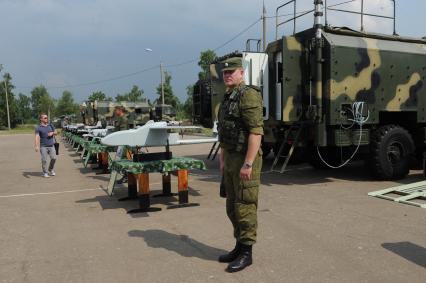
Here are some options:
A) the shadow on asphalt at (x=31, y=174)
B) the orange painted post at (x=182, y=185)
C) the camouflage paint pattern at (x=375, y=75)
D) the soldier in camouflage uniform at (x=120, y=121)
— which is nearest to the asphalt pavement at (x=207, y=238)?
the orange painted post at (x=182, y=185)

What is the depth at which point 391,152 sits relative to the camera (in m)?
8.65

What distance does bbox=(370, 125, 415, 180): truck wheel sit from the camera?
27.8 feet

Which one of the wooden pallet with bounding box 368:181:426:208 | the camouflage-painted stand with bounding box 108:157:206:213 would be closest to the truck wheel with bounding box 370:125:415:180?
the wooden pallet with bounding box 368:181:426:208

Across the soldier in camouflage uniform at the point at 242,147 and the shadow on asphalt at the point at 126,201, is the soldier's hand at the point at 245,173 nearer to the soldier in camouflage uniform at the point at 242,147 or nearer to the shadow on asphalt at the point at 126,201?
the soldier in camouflage uniform at the point at 242,147

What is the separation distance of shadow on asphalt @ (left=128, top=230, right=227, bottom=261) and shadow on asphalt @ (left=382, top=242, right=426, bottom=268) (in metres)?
1.73

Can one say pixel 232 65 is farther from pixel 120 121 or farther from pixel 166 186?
pixel 120 121

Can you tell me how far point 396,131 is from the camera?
8719 millimetres

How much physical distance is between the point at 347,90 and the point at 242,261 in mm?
5076

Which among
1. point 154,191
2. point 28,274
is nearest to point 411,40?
point 154,191

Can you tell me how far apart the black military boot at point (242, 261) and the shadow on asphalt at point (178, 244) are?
0.38m

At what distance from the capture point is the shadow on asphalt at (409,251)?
→ 4273 mm

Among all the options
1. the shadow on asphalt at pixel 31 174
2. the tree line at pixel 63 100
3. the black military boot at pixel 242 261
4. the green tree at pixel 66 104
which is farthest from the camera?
the green tree at pixel 66 104

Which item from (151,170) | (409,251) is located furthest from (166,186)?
(409,251)

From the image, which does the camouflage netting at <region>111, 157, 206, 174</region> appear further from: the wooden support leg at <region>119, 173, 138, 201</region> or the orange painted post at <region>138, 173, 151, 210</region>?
the wooden support leg at <region>119, 173, 138, 201</region>
